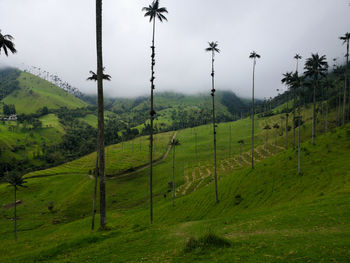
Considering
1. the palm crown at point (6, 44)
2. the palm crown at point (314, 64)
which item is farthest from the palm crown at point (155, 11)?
the palm crown at point (314, 64)

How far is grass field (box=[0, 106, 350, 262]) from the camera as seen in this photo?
11.7m

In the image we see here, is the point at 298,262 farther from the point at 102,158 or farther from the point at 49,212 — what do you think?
the point at 49,212

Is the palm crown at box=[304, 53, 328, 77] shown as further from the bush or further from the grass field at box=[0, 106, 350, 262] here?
the bush

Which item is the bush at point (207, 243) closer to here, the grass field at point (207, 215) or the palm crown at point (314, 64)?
the grass field at point (207, 215)

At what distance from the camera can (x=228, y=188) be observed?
4481 centimetres

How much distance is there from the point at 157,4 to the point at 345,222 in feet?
102

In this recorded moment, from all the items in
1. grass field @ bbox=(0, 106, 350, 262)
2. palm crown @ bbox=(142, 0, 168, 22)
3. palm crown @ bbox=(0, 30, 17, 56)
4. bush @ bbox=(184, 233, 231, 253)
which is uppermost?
palm crown @ bbox=(142, 0, 168, 22)

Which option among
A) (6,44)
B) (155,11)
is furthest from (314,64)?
(6,44)

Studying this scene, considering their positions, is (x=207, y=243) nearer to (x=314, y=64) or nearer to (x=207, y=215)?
(x=207, y=215)

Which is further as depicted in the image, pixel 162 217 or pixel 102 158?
pixel 162 217

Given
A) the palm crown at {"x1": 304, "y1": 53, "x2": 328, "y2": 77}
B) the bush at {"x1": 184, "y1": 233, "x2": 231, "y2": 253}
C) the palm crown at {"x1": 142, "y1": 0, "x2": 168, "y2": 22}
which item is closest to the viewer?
the bush at {"x1": 184, "y1": 233, "x2": 231, "y2": 253}

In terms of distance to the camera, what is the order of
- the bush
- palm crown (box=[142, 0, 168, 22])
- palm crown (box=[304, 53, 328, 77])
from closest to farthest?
the bush < palm crown (box=[142, 0, 168, 22]) < palm crown (box=[304, 53, 328, 77])

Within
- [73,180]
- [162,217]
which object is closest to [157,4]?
[162,217]

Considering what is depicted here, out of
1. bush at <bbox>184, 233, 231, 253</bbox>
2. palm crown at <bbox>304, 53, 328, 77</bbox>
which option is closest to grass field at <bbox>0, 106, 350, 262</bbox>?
bush at <bbox>184, 233, 231, 253</bbox>
